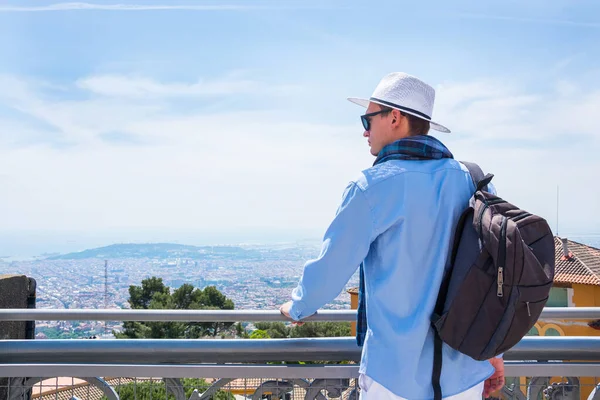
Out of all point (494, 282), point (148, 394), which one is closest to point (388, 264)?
point (494, 282)

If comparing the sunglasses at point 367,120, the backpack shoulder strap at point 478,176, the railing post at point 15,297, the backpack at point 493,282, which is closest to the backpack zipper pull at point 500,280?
the backpack at point 493,282

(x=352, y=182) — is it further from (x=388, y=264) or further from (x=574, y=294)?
(x=574, y=294)

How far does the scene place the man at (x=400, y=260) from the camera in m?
1.82

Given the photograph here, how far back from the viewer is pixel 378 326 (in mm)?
1870

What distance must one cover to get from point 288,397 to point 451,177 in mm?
1307

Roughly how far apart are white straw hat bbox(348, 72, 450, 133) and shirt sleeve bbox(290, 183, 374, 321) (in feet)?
1.17

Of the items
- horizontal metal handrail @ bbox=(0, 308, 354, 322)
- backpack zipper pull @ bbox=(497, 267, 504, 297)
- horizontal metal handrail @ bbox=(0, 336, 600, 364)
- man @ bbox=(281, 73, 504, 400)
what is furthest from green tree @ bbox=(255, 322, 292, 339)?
backpack zipper pull @ bbox=(497, 267, 504, 297)

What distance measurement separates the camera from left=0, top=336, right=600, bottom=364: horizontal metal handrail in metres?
2.54

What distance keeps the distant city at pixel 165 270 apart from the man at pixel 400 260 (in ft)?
120

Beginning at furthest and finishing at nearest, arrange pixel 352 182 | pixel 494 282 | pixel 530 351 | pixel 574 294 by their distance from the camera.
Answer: pixel 574 294
pixel 530 351
pixel 352 182
pixel 494 282

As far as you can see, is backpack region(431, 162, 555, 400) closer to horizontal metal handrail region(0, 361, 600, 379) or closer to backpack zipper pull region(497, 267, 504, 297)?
backpack zipper pull region(497, 267, 504, 297)

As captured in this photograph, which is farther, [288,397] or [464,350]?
[288,397]

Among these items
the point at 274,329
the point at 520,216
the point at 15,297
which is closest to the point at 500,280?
the point at 520,216

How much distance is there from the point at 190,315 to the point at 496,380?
1.28 m
